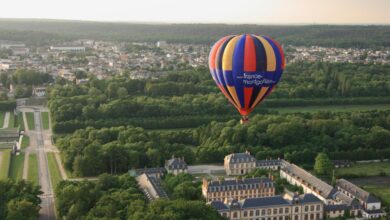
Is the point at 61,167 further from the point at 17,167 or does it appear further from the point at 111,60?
the point at 111,60

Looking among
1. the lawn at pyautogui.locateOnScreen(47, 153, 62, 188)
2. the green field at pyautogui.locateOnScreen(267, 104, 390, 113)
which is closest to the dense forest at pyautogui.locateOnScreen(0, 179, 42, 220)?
the lawn at pyautogui.locateOnScreen(47, 153, 62, 188)

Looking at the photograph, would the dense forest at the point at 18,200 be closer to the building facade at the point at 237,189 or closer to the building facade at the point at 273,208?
the building facade at the point at 273,208

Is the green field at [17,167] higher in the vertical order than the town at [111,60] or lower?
lower

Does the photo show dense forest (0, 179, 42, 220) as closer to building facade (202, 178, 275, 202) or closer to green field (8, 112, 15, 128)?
building facade (202, 178, 275, 202)

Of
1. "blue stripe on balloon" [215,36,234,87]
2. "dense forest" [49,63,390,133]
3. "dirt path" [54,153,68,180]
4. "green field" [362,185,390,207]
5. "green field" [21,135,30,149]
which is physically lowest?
"green field" [362,185,390,207]

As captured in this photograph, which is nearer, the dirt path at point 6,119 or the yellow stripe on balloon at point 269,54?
the yellow stripe on balloon at point 269,54

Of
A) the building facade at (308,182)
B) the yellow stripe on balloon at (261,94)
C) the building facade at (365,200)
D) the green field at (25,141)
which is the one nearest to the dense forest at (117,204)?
the yellow stripe on balloon at (261,94)

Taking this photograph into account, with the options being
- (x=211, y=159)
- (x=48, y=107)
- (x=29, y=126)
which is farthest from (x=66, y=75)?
(x=211, y=159)

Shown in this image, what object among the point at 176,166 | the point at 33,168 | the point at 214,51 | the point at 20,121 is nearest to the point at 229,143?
the point at 176,166
